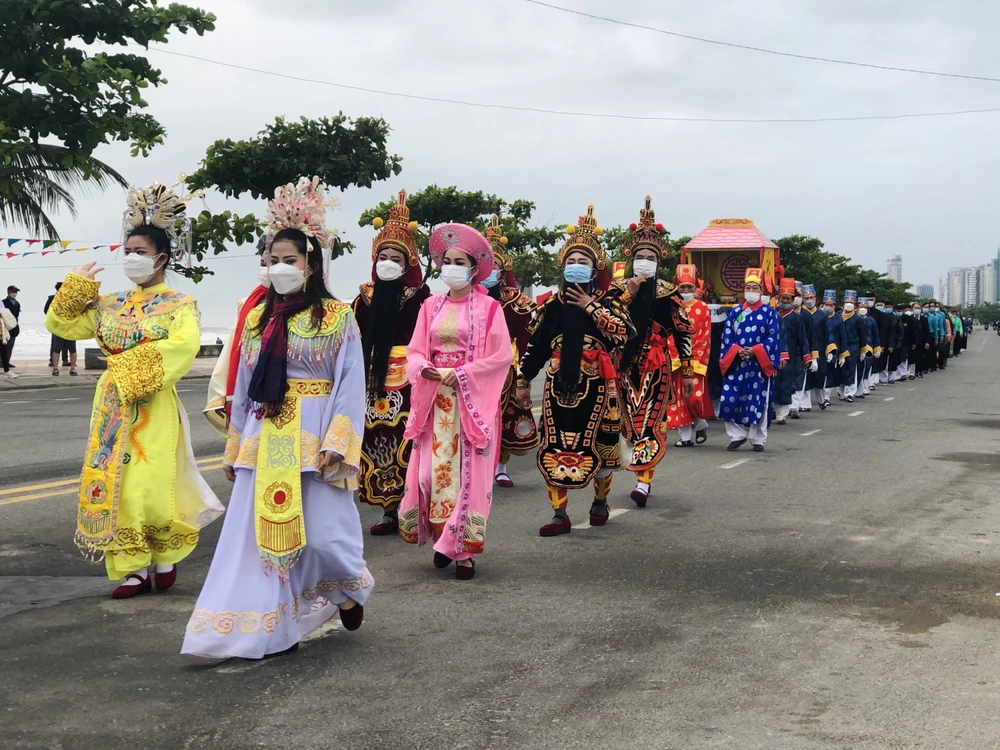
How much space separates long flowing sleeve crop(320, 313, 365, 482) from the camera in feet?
17.3

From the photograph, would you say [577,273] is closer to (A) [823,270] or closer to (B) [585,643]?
(B) [585,643]

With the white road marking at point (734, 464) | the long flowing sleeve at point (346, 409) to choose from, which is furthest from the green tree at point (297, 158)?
the long flowing sleeve at point (346, 409)

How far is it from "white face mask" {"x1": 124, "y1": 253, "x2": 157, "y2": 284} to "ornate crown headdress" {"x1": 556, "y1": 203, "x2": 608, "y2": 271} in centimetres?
278

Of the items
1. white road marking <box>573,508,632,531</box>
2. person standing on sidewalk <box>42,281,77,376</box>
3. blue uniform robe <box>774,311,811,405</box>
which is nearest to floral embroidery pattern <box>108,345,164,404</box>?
white road marking <box>573,508,632,531</box>

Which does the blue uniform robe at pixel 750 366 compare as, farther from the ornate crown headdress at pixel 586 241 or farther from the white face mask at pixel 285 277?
the white face mask at pixel 285 277

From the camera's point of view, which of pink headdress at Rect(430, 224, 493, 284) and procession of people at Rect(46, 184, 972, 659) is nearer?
procession of people at Rect(46, 184, 972, 659)

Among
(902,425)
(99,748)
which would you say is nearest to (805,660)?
(99,748)

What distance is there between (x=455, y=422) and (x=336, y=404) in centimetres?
178

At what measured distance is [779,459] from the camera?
12.5 meters

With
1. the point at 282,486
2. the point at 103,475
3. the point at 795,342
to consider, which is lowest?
the point at 103,475

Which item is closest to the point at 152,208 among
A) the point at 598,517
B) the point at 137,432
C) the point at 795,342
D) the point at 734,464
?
the point at 137,432

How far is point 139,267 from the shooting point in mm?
6312

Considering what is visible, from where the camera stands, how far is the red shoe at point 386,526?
8.17 meters

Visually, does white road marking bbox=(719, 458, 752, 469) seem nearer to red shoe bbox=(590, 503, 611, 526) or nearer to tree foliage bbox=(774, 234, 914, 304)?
red shoe bbox=(590, 503, 611, 526)
